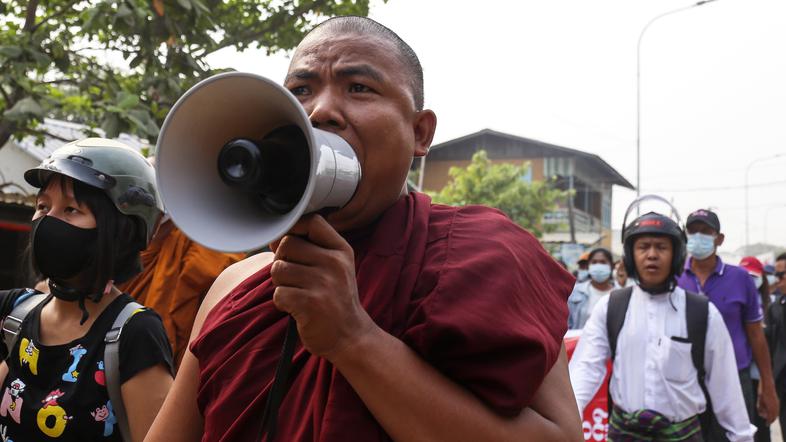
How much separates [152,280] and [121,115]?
216cm

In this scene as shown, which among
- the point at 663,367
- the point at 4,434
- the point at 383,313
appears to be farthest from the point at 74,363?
the point at 663,367

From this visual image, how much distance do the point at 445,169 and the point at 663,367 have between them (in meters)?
35.5

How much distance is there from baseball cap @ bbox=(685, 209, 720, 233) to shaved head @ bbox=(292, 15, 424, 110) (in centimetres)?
517

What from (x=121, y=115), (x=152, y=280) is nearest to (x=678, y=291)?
(x=152, y=280)

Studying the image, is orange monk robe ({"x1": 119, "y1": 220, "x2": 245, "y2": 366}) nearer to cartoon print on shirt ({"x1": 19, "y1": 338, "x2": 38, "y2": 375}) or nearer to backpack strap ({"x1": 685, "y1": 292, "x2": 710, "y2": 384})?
cartoon print on shirt ({"x1": 19, "y1": 338, "x2": 38, "y2": 375})

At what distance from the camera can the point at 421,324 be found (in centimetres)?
116

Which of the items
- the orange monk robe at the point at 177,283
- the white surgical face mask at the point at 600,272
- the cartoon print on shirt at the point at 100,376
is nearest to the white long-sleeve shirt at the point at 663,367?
the orange monk robe at the point at 177,283

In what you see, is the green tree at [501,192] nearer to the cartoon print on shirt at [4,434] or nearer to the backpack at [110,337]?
the backpack at [110,337]

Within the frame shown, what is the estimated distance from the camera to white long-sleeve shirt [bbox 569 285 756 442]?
3.63 m

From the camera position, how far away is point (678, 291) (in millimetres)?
3955

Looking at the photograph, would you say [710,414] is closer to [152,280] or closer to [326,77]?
[152,280]

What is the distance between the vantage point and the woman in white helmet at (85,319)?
2.03 meters

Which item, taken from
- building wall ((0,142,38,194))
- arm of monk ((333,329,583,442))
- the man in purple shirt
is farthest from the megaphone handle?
building wall ((0,142,38,194))

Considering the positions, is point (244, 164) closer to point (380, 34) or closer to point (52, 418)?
point (380, 34)
